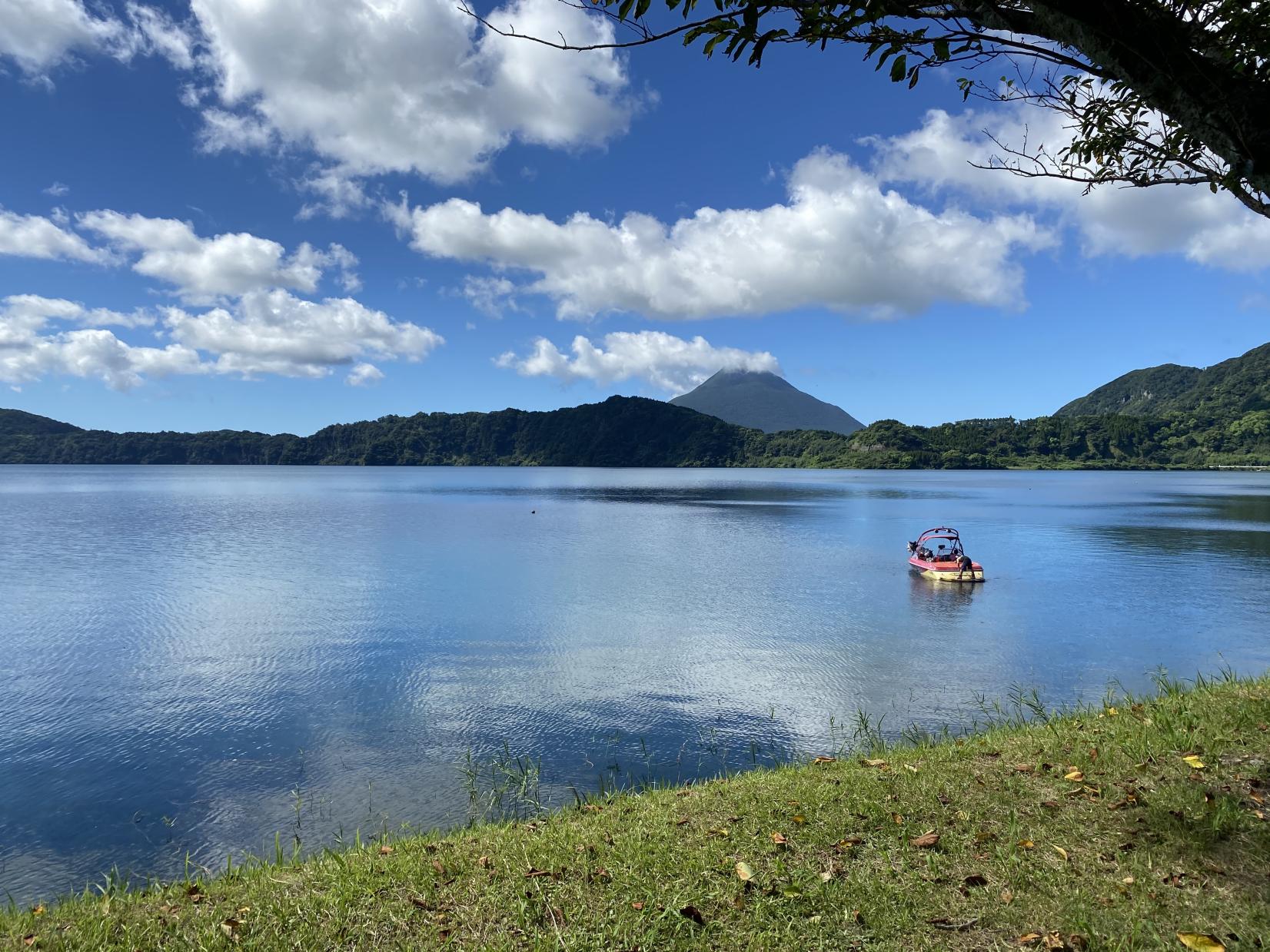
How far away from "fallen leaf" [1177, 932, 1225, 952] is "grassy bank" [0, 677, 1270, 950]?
29 mm

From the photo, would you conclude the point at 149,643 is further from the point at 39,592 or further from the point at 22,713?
the point at 39,592

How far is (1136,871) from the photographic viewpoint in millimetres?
6723

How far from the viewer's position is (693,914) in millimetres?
6402

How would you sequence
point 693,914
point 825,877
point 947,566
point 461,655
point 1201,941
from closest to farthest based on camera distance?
point 1201,941 → point 693,914 → point 825,877 → point 461,655 → point 947,566

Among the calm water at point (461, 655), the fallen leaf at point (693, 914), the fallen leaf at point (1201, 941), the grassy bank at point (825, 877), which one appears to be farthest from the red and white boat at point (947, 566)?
the fallen leaf at point (693, 914)

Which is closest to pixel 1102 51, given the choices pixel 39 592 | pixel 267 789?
pixel 267 789

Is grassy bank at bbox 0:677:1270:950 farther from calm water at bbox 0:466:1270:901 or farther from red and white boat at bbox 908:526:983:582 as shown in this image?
red and white boat at bbox 908:526:983:582

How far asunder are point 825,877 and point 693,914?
1.47 meters

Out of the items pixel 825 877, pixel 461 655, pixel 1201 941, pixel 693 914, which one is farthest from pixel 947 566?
pixel 693 914

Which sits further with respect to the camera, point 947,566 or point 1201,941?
point 947,566

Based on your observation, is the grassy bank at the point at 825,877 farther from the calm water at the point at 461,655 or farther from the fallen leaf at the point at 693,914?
the calm water at the point at 461,655

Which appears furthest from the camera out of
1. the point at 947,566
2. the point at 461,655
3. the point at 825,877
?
the point at 947,566

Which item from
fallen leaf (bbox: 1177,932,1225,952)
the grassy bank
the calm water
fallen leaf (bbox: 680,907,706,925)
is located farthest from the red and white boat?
fallen leaf (bbox: 680,907,706,925)

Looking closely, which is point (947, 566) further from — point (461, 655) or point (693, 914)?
point (693, 914)
